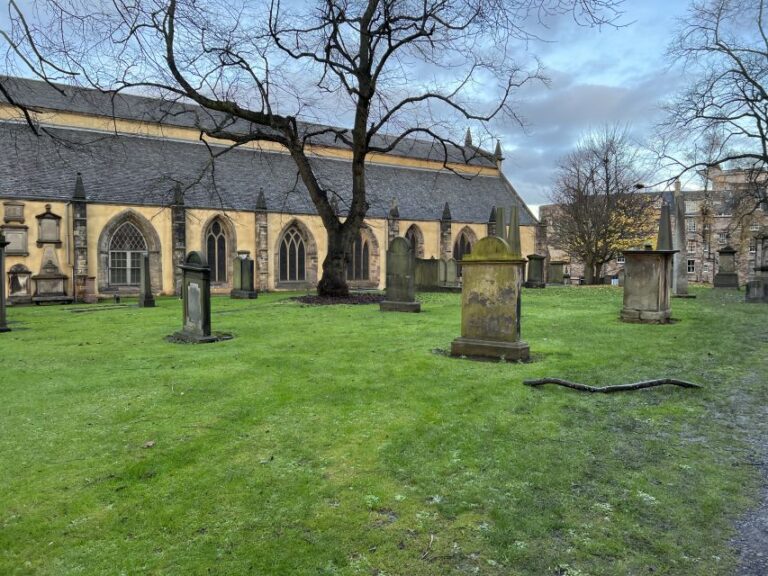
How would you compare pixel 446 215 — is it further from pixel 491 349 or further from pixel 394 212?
pixel 491 349

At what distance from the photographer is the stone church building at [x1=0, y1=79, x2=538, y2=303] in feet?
72.4

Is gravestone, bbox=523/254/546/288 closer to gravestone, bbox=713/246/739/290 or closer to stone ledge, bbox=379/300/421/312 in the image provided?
gravestone, bbox=713/246/739/290

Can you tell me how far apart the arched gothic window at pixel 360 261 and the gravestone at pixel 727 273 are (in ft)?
61.7


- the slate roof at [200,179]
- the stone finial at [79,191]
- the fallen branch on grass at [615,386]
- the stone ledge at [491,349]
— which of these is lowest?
the fallen branch on grass at [615,386]

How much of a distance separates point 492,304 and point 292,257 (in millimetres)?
23045

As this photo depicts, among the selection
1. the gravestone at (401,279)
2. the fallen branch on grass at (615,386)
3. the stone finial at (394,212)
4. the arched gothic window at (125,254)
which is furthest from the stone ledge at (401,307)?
→ the stone finial at (394,212)

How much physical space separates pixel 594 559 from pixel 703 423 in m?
2.85

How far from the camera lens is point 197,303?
970 cm

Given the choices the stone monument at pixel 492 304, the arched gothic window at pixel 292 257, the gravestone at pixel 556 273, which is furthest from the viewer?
the gravestone at pixel 556 273

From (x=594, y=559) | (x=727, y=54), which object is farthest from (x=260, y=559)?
(x=727, y=54)

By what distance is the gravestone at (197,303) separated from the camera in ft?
31.3

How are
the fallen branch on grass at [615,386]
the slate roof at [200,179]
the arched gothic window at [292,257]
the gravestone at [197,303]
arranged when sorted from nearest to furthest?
the fallen branch on grass at [615,386] → the gravestone at [197,303] → the slate roof at [200,179] → the arched gothic window at [292,257]

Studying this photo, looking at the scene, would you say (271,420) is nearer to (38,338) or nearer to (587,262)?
(38,338)

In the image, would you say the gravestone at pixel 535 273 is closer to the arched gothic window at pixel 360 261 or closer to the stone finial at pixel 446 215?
the stone finial at pixel 446 215
